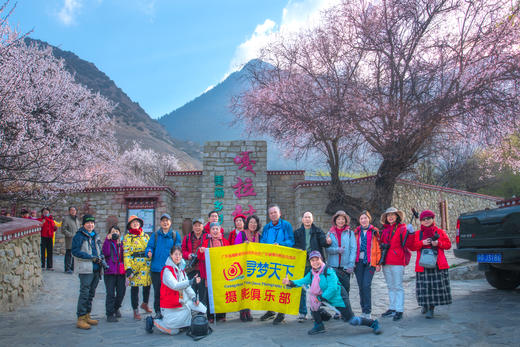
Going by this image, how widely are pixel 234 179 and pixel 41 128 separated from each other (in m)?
7.91

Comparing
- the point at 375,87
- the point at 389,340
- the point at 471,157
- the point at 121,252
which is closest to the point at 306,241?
the point at 389,340

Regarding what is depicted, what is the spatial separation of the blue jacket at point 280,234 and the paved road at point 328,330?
3.87 ft

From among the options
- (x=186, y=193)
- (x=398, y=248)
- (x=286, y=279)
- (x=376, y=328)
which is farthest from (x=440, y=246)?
(x=186, y=193)

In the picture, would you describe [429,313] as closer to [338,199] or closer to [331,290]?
[331,290]

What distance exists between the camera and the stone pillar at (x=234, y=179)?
18.3m

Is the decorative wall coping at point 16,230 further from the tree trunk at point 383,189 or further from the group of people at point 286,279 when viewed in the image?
the tree trunk at point 383,189

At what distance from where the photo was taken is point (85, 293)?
607cm

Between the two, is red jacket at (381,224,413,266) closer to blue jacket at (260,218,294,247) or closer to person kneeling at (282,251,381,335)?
person kneeling at (282,251,381,335)

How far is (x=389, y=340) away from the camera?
4.70 metres

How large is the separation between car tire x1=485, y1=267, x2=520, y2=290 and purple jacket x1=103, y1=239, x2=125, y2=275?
6.07 metres

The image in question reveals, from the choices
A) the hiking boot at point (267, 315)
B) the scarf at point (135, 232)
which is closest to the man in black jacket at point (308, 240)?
the hiking boot at point (267, 315)

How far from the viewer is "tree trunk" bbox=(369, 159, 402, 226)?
1511cm

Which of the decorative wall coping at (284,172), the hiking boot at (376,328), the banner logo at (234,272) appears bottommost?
the hiking boot at (376,328)

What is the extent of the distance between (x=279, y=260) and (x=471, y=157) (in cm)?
2886
